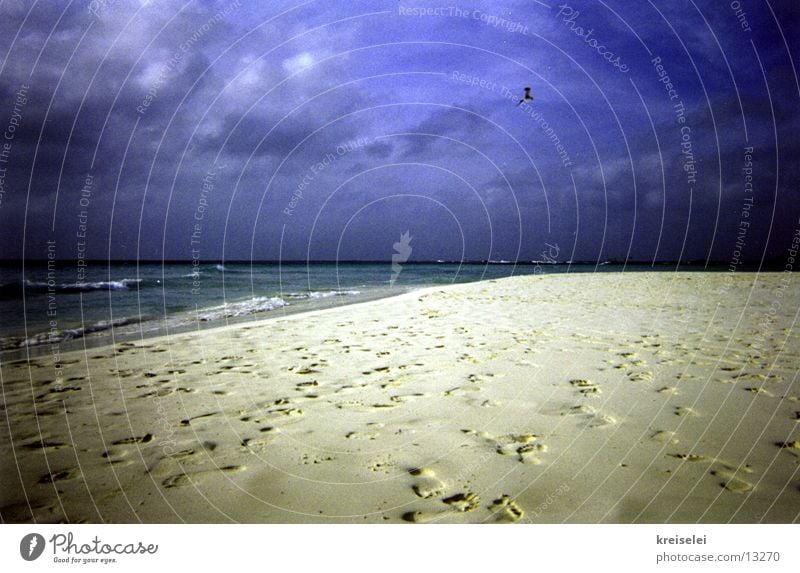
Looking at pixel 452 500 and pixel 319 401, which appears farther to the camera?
pixel 319 401

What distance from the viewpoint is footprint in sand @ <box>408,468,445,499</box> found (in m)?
3.38

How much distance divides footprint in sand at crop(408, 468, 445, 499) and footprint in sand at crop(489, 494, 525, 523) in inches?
17.3

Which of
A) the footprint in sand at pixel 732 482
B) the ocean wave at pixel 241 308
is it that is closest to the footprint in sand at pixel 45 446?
the footprint in sand at pixel 732 482

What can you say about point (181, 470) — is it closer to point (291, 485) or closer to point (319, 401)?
→ point (291, 485)

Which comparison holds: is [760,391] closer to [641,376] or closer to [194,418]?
[641,376]

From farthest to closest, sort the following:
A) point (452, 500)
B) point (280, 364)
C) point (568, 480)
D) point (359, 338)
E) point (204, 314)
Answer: point (204, 314), point (359, 338), point (280, 364), point (568, 480), point (452, 500)

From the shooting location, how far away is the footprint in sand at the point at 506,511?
3153 millimetres

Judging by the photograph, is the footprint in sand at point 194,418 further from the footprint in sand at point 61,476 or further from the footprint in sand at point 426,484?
the footprint in sand at point 426,484

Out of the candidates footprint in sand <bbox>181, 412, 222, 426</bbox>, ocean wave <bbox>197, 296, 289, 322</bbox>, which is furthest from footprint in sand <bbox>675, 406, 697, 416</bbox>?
ocean wave <bbox>197, 296, 289, 322</bbox>
